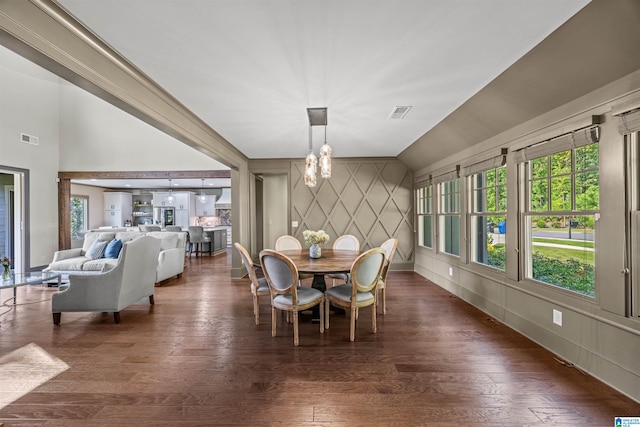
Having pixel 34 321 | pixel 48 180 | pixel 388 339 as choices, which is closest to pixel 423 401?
pixel 388 339

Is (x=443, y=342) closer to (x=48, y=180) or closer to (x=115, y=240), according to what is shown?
(x=115, y=240)

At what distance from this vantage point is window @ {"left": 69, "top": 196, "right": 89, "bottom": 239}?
31.1ft

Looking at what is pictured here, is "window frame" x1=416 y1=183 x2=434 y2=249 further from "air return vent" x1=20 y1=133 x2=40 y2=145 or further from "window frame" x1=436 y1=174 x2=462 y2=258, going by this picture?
"air return vent" x1=20 y1=133 x2=40 y2=145

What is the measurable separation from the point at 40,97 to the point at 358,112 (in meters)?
7.38

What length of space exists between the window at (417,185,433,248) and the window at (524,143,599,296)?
244 cm

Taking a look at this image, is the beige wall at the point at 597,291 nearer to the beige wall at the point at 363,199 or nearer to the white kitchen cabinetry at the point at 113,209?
the beige wall at the point at 363,199

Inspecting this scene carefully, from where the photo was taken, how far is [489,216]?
3646mm

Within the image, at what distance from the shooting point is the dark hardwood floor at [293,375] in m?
1.74

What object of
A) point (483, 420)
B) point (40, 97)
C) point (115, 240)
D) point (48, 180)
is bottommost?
point (483, 420)

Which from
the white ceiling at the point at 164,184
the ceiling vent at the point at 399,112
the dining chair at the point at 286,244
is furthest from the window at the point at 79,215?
the ceiling vent at the point at 399,112

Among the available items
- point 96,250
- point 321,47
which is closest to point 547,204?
point 321,47

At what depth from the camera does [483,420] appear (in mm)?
1687

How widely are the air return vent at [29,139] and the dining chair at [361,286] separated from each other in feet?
23.8

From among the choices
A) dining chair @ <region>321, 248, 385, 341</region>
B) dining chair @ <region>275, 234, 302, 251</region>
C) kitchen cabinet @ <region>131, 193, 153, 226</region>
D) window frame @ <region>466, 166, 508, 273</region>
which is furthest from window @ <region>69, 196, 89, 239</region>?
window frame @ <region>466, 166, 508, 273</region>
